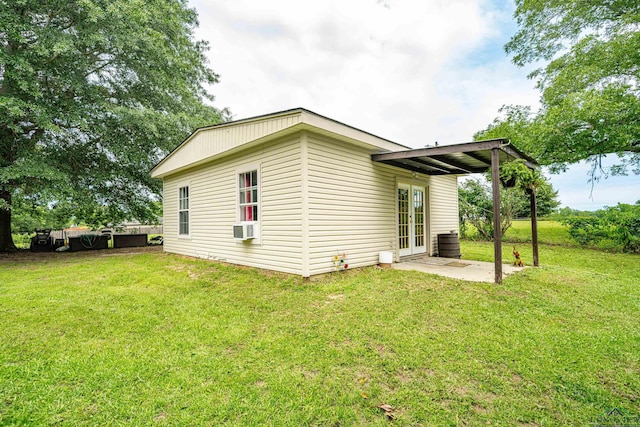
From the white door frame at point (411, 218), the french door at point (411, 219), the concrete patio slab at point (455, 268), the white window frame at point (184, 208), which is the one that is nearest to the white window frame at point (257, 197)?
the white window frame at point (184, 208)

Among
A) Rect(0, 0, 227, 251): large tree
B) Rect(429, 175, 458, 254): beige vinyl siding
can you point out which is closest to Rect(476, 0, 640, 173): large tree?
Rect(429, 175, 458, 254): beige vinyl siding

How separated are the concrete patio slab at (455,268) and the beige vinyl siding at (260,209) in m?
2.57

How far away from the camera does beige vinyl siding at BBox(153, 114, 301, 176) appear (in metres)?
4.95

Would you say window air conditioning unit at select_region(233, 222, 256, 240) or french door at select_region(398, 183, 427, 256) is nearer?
window air conditioning unit at select_region(233, 222, 256, 240)

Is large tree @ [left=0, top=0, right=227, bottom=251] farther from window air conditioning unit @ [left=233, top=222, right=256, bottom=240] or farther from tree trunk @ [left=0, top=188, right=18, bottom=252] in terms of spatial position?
window air conditioning unit @ [left=233, top=222, right=256, bottom=240]

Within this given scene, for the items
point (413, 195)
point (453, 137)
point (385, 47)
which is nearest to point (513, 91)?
point (453, 137)

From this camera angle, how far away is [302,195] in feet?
16.2

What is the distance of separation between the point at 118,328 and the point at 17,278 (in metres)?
4.47

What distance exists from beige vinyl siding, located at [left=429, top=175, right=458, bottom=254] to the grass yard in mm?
3710

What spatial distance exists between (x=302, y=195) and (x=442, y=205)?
18.6 ft

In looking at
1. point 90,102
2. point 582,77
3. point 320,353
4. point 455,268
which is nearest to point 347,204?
point 455,268

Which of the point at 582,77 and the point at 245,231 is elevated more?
the point at 582,77

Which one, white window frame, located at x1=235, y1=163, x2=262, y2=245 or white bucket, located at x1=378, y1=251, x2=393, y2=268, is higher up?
white window frame, located at x1=235, y1=163, x2=262, y2=245

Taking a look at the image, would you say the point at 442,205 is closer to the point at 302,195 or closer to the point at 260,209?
the point at 302,195
